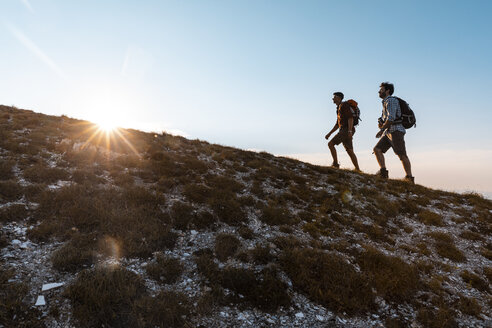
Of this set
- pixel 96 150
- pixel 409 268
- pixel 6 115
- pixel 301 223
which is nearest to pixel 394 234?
pixel 409 268

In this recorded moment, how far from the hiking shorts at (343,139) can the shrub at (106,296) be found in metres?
15.7

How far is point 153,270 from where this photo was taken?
686 centimetres

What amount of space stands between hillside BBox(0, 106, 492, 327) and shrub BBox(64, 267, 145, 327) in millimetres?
23

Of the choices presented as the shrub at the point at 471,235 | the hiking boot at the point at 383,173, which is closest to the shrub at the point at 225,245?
the shrub at the point at 471,235

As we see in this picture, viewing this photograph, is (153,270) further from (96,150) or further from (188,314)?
(96,150)

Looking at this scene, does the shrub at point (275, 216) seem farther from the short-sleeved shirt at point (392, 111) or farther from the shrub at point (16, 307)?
the short-sleeved shirt at point (392, 111)

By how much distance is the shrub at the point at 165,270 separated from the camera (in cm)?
678

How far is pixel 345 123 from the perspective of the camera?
18281mm

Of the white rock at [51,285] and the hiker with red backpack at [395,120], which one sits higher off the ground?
the hiker with red backpack at [395,120]

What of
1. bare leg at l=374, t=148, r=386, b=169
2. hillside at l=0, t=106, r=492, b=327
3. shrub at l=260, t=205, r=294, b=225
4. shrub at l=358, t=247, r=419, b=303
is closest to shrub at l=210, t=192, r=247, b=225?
hillside at l=0, t=106, r=492, b=327

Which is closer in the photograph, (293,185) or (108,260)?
(108,260)

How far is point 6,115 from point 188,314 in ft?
61.7

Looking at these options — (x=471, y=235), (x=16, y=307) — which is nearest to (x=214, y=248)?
(x=16, y=307)

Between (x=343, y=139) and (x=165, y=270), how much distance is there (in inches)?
598
